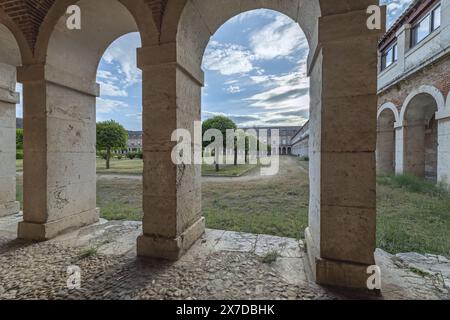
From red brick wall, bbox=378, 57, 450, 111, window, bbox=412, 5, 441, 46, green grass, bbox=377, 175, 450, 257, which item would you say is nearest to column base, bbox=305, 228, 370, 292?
green grass, bbox=377, 175, 450, 257

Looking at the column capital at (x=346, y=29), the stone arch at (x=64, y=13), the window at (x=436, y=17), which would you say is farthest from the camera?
the window at (x=436, y=17)

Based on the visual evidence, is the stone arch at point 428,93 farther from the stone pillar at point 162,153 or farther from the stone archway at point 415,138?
the stone pillar at point 162,153

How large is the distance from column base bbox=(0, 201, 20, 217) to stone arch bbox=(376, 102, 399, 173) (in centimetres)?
1641

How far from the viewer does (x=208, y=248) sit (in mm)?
3166

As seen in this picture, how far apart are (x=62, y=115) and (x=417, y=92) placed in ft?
43.1

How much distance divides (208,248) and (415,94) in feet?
39.1

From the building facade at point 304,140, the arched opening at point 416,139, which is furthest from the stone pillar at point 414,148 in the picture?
the building facade at point 304,140

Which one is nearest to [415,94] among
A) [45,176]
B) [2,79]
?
[45,176]

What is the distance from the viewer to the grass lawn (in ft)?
12.5

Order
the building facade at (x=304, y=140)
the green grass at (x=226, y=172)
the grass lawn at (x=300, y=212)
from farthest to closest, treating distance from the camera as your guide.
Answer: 1. the building facade at (x=304, y=140)
2. the green grass at (x=226, y=172)
3. the grass lawn at (x=300, y=212)

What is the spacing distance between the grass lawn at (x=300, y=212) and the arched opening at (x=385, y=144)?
4.41 meters

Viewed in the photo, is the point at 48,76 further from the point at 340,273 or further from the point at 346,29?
the point at 340,273

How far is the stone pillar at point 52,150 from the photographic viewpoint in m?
3.46
